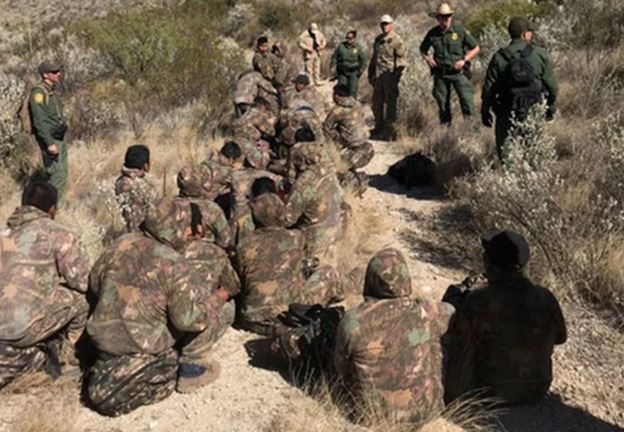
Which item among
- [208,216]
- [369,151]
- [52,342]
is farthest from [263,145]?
[52,342]

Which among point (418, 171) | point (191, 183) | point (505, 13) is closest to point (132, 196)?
point (191, 183)

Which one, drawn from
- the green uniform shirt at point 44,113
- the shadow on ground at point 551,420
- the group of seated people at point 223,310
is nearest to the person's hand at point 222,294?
the group of seated people at point 223,310

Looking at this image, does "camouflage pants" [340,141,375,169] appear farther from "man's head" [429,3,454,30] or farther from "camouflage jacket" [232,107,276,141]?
"man's head" [429,3,454,30]

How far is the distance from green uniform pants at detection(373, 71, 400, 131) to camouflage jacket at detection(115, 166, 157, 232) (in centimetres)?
586

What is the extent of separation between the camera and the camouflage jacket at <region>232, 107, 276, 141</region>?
29.2ft

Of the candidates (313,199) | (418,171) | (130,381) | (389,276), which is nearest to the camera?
(389,276)

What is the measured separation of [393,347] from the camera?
3895 millimetres

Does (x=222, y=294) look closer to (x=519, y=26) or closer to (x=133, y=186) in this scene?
(x=133, y=186)

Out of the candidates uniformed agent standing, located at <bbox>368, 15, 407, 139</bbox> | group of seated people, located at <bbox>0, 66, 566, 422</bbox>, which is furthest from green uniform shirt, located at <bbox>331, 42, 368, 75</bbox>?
group of seated people, located at <bbox>0, 66, 566, 422</bbox>

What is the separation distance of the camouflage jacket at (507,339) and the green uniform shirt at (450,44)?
5.91 metres

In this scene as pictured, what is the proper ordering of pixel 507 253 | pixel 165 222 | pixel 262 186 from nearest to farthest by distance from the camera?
pixel 507 253, pixel 165 222, pixel 262 186

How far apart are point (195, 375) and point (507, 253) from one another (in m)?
2.50

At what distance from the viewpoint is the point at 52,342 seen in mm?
4836

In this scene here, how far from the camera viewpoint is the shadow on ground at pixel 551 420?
160 inches
